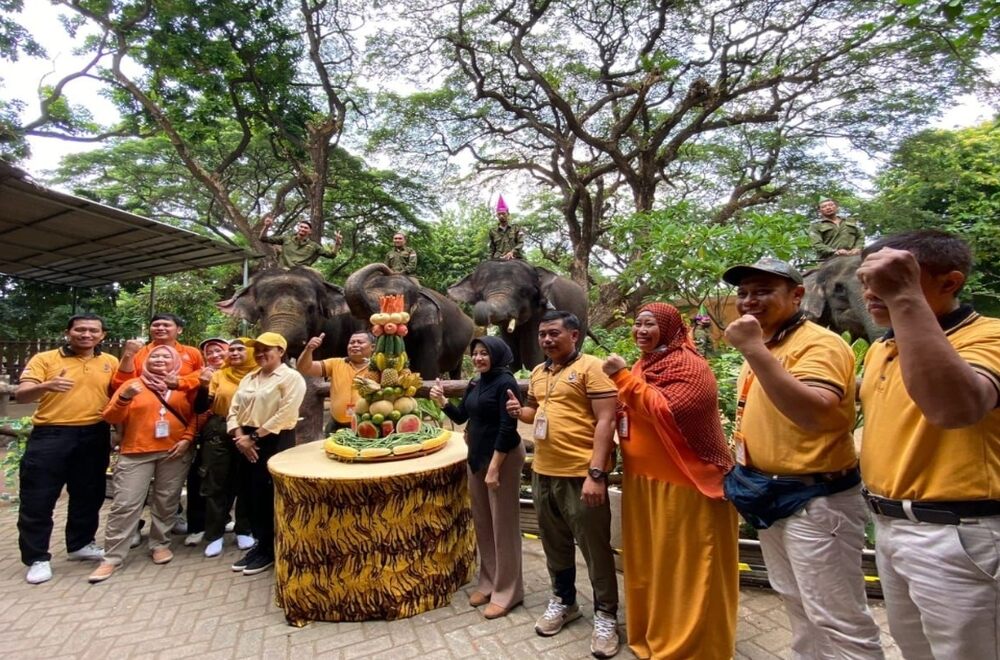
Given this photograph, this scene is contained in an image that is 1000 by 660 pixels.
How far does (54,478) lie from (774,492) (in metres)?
4.66

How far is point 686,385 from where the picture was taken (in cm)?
240

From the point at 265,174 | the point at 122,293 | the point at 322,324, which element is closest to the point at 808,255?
the point at 322,324

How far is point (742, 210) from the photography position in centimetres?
1582

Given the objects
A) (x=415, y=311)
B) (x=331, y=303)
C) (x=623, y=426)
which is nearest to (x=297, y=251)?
(x=331, y=303)

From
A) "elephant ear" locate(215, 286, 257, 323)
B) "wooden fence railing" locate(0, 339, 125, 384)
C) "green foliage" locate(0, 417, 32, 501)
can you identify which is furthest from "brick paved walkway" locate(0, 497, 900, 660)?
"wooden fence railing" locate(0, 339, 125, 384)

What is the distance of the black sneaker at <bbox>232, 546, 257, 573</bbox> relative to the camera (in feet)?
12.6

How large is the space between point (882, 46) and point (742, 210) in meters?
4.91

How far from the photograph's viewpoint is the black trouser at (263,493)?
3803mm

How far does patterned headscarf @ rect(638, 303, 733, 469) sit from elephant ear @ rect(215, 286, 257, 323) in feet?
18.2

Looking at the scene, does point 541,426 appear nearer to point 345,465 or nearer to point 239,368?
point 345,465

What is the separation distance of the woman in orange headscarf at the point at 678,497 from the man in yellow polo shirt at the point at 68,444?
12.7 ft

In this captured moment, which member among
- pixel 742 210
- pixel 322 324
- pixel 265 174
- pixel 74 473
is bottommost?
pixel 74 473

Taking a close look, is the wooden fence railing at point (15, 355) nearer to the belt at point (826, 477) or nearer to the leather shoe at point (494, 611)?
the leather shoe at point (494, 611)

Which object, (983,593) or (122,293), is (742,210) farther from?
(122,293)
